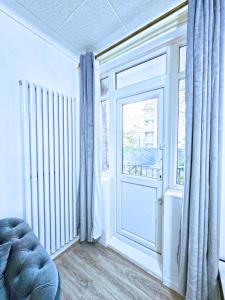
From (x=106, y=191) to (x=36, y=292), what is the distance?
137 cm

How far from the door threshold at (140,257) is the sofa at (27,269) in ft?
3.91

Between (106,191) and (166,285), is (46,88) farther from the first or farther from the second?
(166,285)

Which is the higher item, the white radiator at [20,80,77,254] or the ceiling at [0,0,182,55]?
the ceiling at [0,0,182,55]

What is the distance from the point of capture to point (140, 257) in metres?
1.75

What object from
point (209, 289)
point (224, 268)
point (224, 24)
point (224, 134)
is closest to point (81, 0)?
point (224, 24)

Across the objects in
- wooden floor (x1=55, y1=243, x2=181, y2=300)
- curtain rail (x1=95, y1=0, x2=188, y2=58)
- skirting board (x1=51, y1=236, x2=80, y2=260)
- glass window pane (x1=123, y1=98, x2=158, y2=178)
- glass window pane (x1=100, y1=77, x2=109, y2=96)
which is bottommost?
wooden floor (x1=55, y1=243, x2=181, y2=300)

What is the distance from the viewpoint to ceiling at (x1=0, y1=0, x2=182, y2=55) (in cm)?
132

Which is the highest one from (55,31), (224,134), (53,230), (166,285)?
(55,31)

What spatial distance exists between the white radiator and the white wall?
77 mm

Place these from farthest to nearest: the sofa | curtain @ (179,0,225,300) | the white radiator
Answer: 1. the white radiator
2. curtain @ (179,0,225,300)
3. the sofa

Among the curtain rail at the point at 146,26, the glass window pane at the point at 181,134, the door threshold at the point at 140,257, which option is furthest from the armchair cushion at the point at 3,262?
the curtain rail at the point at 146,26

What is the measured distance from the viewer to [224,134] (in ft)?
3.90

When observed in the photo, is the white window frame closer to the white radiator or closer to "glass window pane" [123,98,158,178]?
"glass window pane" [123,98,158,178]

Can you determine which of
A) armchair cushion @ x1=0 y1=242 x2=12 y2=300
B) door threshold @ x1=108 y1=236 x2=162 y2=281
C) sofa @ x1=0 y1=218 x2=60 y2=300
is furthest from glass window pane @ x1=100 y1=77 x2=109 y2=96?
door threshold @ x1=108 y1=236 x2=162 y2=281
